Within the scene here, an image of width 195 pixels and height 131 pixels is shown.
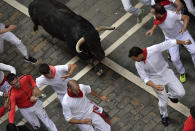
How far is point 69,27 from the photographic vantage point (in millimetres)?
11258

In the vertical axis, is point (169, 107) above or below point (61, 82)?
below

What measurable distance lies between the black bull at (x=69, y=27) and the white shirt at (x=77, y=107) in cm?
218

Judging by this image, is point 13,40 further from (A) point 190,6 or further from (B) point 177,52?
(A) point 190,6

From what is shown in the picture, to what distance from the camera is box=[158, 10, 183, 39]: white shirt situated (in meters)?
9.35

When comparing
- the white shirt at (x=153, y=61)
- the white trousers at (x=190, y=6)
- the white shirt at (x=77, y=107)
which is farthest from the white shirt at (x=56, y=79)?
the white trousers at (x=190, y=6)

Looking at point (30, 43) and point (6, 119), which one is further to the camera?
point (30, 43)

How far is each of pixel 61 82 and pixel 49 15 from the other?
309 centimetres

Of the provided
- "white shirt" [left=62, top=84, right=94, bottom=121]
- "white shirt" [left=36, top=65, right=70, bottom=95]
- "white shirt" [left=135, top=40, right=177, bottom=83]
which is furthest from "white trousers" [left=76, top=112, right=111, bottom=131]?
"white shirt" [left=135, top=40, right=177, bottom=83]

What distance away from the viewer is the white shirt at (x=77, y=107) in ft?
27.4

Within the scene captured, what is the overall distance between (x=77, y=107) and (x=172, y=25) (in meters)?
3.12

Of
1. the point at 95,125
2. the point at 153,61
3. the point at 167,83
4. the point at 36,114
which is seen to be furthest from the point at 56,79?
the point at 167,83

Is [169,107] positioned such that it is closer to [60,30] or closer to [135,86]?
[135,86]

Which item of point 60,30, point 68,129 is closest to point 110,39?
point 60,30

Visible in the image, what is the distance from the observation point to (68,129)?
10.3 metres
